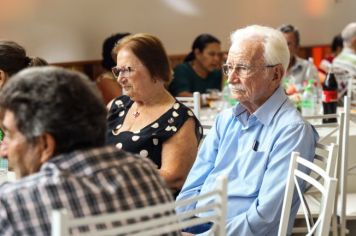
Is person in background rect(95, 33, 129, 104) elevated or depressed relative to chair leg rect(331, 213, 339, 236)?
elevated

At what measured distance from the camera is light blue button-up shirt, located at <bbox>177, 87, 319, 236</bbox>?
7.47 feet

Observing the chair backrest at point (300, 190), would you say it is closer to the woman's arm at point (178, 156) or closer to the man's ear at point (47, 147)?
the woman's arm at point (178, 156)

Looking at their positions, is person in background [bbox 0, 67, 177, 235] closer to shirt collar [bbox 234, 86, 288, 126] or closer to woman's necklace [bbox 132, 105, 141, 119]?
shirt collar [bbox 234, 86, 288, 126]

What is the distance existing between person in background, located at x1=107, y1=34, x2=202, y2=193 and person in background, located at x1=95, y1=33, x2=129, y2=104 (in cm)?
182

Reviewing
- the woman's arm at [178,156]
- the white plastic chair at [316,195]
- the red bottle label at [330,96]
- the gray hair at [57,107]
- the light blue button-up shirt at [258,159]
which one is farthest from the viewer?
the red bottle label at [330,96]

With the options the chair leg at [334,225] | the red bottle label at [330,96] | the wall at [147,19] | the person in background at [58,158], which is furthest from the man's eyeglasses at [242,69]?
the wall at [147,19]

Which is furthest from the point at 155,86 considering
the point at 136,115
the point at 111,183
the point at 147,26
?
the point at 147,26

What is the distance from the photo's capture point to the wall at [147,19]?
15.4 feet

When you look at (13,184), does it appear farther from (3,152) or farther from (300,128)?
(300,128)

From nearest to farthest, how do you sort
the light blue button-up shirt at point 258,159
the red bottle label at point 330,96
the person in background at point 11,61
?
1. the light blue button-up shirt at point 258,159
2. the person in background at point 11,61
3. the red bottle label at point 330,96

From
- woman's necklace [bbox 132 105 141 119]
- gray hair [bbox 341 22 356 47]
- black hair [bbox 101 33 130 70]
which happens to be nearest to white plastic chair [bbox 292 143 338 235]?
woman's necklace [bbox 132 105 141 119]

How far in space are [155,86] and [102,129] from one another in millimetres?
1368

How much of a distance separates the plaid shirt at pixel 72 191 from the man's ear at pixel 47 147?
28 millimetres

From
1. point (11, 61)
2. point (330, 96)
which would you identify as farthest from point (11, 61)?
point (330, 96)
